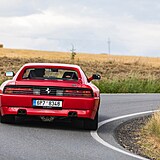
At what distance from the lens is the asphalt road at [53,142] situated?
10039mm

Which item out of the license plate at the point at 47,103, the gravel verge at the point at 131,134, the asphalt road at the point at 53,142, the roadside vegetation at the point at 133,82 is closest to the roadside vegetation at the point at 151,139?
the roadside vegetation at the point at 133,82

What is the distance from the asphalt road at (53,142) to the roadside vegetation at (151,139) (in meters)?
0.56

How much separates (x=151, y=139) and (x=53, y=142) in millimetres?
2243

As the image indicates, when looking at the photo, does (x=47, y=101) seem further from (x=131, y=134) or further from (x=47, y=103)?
(x=131, y=134)

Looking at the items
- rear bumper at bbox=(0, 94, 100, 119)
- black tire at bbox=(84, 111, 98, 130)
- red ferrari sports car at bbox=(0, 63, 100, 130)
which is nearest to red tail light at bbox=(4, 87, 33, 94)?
red ferrari sports car at bbox=(0, 63, 100, 130)

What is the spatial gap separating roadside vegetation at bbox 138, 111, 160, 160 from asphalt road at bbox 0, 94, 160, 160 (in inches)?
22.2

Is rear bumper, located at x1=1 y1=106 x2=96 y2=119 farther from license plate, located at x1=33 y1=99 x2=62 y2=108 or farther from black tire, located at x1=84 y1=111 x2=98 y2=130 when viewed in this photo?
black tire, located at x1=84 y1=111 x2=98 y2=130

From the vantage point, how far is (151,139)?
12.7 metres

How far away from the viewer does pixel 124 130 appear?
14398mm

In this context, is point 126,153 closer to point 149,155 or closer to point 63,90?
point 149,155

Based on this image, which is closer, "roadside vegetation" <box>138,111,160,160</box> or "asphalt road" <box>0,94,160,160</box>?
"asphalt road" <box>0,94,160,160</box>

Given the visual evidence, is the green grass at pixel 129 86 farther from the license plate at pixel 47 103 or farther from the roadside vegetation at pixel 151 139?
the license plate at pixel 47 103

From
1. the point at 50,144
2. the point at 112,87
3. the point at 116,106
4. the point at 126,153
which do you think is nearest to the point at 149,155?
the point at 126,153

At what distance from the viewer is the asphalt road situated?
395 inches
